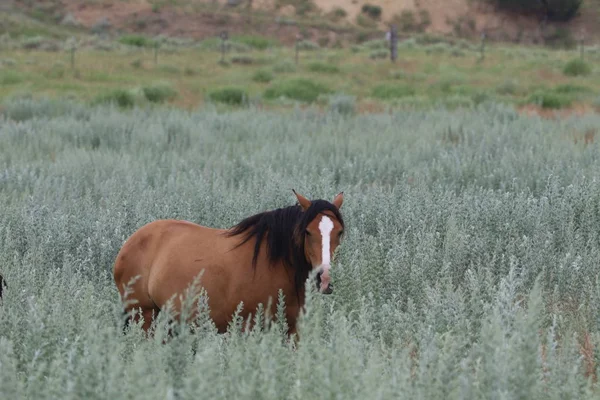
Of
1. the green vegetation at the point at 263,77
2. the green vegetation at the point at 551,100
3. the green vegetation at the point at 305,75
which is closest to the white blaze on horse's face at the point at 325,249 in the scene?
the green vegetation at the point at 305,75

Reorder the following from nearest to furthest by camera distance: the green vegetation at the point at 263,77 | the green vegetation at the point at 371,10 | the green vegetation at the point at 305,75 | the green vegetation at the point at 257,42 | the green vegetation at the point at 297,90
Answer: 1. the green vegetation at the point at 305,75
2. the green vegetation at the point at 297,90
3. the green vegetation at the point at 263,77
4. the green vegetation at the point at 257,42
5. the green vegetation at the point at 371,10

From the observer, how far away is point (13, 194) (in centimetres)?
923

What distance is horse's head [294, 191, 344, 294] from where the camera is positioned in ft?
16.3

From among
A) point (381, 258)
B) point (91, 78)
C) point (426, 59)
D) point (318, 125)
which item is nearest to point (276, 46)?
point (426, 59)

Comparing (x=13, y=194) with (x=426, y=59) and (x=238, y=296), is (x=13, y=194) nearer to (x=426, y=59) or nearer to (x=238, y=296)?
(x=238, y=296)

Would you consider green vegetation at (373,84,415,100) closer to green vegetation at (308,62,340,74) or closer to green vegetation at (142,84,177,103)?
green vegetation at (308,62,340,74)

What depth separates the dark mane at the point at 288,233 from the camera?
5.19 m

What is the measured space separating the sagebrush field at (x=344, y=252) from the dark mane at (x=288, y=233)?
0.84ft

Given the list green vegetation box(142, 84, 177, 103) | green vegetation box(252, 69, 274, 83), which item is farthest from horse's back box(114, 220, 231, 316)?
green vegetation box(252, 69, 274, 83)

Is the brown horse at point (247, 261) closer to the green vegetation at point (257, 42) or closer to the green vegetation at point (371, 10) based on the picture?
the green vegetation at point (257, 42)

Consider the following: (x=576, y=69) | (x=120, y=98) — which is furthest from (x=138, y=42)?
(x=576, y=69)

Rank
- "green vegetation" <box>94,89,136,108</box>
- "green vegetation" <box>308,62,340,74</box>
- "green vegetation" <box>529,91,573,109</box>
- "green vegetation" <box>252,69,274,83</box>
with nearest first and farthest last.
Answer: "green vegetation" <box>94,89,136,108</box>, "green vegetation" <box>529,91,573,109</box>, "green vegetation" <box>252,69,274,83</box>, "green vegetation" <box>308,62,340,74</box>

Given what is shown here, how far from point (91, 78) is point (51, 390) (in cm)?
2348

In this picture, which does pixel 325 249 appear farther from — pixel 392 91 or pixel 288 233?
pixel 392 91
